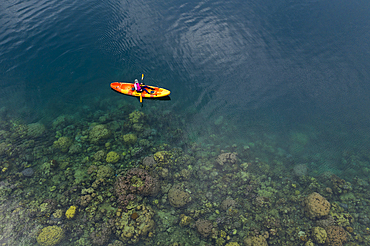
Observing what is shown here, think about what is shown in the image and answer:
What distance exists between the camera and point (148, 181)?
50.8 feet

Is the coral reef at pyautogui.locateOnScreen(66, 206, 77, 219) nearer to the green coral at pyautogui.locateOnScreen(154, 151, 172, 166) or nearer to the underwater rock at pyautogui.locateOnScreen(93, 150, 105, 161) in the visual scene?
the underwater rock at pyautogui.locateOnScreen(93, 150, 105, 161)

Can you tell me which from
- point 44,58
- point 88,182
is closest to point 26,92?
point 44,58

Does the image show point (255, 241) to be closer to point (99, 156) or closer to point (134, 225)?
point (134, 225)

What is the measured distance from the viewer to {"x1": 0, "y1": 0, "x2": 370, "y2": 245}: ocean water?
65.4 ft

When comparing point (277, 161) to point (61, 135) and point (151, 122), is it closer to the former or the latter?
point (151, 122)

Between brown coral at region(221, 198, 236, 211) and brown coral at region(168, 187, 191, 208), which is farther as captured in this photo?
brown coral at region(221, 198, 236, 211)

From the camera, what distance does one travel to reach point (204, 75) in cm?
2528

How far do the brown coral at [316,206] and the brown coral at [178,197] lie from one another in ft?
30.0

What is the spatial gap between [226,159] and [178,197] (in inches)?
222

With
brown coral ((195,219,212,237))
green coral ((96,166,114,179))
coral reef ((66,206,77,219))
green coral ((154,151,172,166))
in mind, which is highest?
green coral ((96,166,114,179))

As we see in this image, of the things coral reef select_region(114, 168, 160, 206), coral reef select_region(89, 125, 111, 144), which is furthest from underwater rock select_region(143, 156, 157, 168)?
coral reef select_region(89, 125, 111, 144)

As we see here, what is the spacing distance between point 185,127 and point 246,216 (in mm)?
9814

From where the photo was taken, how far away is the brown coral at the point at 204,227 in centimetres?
1380

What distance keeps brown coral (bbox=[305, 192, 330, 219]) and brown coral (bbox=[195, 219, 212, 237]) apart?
772cm
